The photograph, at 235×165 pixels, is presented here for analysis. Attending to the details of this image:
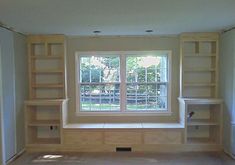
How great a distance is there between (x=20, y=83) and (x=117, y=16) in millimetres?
2510

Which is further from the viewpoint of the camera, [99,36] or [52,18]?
[99,36]

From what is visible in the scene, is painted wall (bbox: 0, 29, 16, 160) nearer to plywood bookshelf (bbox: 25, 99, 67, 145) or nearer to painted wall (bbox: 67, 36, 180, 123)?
plywood bookshelf (bbox: 25, 99, 67, 145)

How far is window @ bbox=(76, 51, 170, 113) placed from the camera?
559 centimetres

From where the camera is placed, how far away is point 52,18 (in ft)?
12.3

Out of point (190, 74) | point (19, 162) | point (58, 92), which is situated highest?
point (190, 74)

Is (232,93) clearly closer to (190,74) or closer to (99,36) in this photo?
(190,74)

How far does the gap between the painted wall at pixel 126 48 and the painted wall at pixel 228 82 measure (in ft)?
2.95

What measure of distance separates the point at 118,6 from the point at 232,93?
2.76 m

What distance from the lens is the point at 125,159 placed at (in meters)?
4.62

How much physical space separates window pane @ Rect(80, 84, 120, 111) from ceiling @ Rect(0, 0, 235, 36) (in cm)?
130

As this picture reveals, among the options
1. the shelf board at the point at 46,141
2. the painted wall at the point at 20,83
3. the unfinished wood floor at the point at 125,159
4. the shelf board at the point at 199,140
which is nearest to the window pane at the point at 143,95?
the shelf board at the point at 199,140

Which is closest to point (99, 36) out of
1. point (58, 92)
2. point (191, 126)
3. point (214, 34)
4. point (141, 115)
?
point (58, 92)

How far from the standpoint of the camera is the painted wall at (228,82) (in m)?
4.59

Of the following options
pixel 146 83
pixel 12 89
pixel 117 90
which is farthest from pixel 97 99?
pixel 12 89
